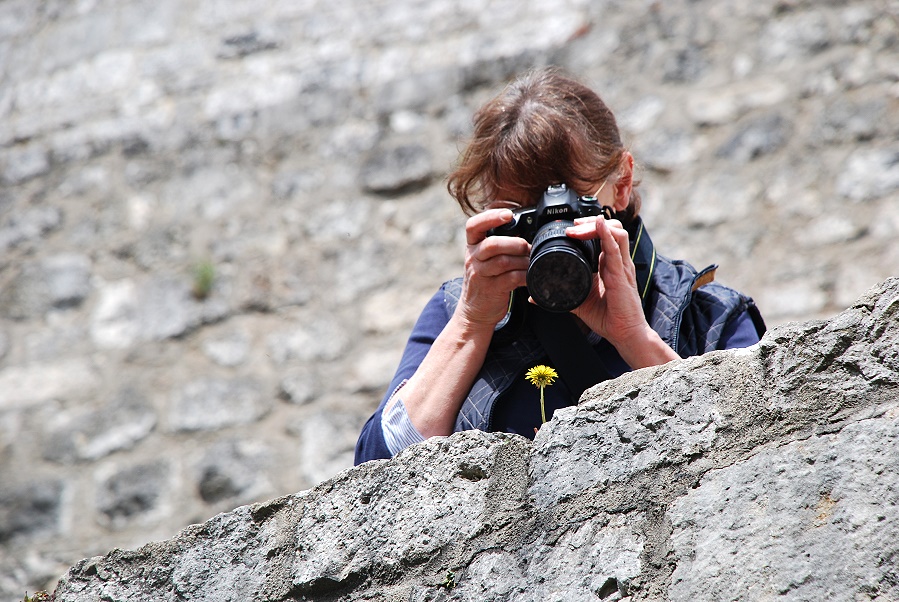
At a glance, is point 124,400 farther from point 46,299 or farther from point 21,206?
point 21,206

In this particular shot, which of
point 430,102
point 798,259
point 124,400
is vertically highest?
point 430,102

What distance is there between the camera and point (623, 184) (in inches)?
49.6

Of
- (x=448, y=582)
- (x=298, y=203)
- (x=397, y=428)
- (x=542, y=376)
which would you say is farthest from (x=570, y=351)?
(x=298, y=203)

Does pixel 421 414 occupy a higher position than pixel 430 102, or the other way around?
pixel 430 102

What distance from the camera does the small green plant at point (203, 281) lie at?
2.45 meters

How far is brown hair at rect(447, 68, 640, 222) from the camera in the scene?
1183 millimetres

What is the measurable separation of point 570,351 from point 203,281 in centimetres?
158

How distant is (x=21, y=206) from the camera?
2.71 m

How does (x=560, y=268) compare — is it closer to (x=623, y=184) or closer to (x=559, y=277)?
(x=559, y=277)

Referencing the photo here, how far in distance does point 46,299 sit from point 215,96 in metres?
0.77

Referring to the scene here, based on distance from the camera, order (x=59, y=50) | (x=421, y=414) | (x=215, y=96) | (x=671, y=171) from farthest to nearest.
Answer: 1. (x=59, y=50)
2. (x=215, y=96)
3. (x=671, y=171)
4. (x=421, y=414)

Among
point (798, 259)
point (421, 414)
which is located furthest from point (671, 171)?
point (421, 414)

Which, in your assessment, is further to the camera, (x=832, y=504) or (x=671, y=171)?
(x=671, y=171)

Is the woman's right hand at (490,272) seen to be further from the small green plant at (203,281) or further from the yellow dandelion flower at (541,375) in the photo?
the small green plant at (203,281)
